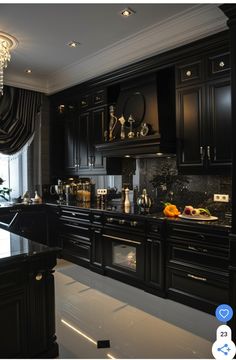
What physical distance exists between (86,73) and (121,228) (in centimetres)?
247

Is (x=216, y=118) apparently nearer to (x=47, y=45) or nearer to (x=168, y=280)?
(x=168, y=280)

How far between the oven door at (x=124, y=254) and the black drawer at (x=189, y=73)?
1.84 meters

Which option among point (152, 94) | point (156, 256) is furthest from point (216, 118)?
point (156, 256)

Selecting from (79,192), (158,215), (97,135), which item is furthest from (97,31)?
(79,192)

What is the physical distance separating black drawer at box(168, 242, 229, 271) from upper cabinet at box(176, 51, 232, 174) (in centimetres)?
80

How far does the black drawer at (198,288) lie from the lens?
2.56 meters

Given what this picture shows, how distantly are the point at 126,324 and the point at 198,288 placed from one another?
769 millimetres

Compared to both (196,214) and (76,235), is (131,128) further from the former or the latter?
(76,235)

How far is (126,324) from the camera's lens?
253cm

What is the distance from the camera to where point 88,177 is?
5031mm

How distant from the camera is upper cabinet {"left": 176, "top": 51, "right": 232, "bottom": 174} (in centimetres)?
281

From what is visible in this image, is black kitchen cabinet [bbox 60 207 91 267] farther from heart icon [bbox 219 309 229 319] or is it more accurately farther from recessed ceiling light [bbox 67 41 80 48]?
heart icon [bbox 219 309 229 319]

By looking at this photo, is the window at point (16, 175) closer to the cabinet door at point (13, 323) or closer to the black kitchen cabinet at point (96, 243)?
the black kitchen cabinet at point (96, 243)

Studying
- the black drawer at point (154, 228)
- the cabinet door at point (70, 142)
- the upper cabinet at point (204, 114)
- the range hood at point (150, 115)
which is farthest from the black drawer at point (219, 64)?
the cabinet door at point (70, 142)
